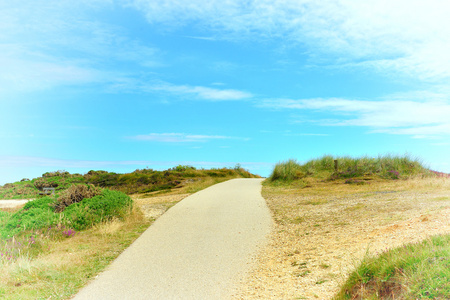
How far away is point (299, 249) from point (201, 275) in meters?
2.45

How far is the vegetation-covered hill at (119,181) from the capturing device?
26.1 metres

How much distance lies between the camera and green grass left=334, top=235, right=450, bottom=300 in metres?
3.42

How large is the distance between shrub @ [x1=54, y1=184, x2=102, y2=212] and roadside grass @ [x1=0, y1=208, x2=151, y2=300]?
1.81 meters

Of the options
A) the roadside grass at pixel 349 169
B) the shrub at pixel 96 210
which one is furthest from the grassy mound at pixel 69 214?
the roadside grass at pixel 349 169

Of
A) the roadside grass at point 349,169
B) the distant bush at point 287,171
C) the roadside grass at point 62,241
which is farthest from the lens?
the distant bush at point 287,171

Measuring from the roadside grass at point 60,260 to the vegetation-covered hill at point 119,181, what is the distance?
15927 millimetres

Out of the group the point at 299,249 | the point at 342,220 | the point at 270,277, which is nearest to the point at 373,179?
the point at 342,220

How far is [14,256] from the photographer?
22.1 feet

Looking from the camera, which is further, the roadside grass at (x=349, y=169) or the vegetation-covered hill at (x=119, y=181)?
the vegetation-covered hill at (x=119, y=181)

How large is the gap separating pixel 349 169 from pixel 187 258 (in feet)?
57.7

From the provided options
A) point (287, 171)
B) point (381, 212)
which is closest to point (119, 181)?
point (287, 171)

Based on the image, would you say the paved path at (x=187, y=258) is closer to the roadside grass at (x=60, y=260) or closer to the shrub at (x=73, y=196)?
the roadside grass at (x=60, y=260)

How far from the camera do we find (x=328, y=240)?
734cm

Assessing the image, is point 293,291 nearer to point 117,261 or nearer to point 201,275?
point 201,275
